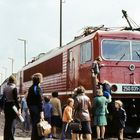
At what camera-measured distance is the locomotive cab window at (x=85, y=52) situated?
61.9 ft

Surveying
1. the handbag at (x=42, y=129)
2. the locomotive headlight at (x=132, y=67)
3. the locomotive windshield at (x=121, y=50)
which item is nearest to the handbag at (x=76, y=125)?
the handbag at (x=42, y=129)

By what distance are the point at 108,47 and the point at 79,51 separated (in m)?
1.53

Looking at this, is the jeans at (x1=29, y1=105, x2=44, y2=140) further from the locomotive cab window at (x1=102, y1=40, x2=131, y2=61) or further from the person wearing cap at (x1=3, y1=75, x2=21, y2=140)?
the locomotive cab window at (x1=102, y1=40, x2=131, y2=61)

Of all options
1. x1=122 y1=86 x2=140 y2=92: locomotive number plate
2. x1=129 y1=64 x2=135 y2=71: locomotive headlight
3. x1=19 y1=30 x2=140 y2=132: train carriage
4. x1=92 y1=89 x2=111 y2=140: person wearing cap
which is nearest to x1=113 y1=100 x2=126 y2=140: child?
x1=92 y1=89 x2=111 y2=140: person wearing cap

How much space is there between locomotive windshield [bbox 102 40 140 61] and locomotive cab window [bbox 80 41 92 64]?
1.84ft

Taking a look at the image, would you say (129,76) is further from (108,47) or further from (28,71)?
(28,71)

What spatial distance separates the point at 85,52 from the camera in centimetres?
1925

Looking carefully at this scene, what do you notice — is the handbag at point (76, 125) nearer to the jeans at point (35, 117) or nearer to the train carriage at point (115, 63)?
the jeans at point (35, 117)

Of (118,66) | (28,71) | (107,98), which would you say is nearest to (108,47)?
(118,66)

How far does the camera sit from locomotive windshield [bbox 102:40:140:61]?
1867cm

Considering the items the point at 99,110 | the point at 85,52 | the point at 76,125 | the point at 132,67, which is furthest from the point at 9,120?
the point at 132,67

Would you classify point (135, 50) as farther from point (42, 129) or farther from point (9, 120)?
point (42, 129)

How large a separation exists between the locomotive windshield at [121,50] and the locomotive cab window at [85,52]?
56 cm

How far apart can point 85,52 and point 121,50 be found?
4.41 ft
